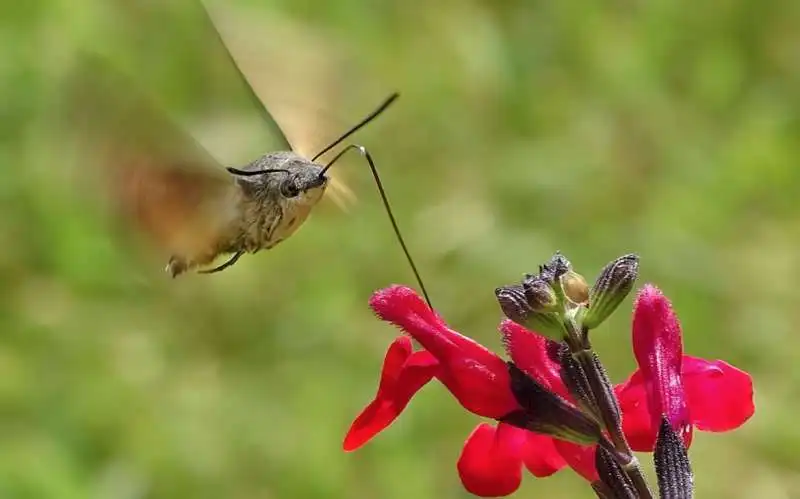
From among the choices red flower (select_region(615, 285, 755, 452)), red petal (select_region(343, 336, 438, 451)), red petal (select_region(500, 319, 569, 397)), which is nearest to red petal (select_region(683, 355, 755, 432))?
red flower (select_region(615, 285, 755, 452))

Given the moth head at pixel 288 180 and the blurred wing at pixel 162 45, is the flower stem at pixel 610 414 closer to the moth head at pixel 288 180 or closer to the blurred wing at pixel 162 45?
the moth head at pixel 288 180

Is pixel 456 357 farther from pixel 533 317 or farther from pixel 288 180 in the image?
pixel 288 180

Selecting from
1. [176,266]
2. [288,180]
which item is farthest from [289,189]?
[176,266]

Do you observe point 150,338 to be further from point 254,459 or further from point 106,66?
point 106,66

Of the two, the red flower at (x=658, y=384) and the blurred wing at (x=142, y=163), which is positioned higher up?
the blurred wing at (x=142, y=163)

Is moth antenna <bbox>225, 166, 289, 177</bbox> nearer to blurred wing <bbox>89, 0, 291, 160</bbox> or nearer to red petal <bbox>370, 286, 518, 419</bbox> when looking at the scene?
red petal <bbox>370, 286, 518, 419</bbox>

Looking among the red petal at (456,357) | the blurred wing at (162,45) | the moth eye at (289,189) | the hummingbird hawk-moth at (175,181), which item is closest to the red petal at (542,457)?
the red petal at (456,357)
